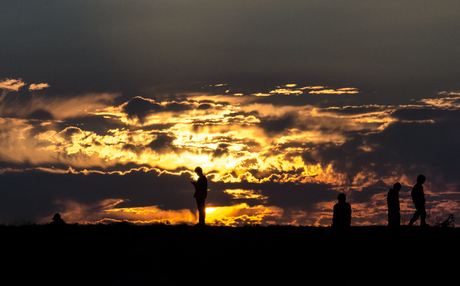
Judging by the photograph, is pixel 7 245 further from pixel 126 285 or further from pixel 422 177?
pixel 422 177

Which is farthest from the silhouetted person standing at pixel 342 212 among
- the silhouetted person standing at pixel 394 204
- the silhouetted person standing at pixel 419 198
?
the silhouetted person standing at pixel 419 198

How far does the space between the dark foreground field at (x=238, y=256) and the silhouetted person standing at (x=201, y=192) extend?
6.50 ft

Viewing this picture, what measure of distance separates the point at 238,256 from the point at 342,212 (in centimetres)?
358

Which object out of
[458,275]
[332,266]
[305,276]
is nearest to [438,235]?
[458,275]

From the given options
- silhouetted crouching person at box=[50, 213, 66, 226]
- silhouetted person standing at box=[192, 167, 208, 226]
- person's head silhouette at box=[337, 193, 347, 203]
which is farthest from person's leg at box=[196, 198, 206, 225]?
person's head silhouette at box=[337, 193, 347, 203]

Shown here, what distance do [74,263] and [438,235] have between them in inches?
494

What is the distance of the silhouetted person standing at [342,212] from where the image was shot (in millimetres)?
16031

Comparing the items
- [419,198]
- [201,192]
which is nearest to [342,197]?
[419,198]

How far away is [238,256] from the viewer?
51.0 feet

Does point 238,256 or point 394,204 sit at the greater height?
point 394,204

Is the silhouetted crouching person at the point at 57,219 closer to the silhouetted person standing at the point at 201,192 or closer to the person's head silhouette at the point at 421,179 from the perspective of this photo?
the silhouetted person standing at the point at 201,192

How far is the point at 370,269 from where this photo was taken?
14.4 meters

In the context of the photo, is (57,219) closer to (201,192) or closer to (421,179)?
(201,192)

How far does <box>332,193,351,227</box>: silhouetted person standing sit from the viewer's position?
52.6 feet
